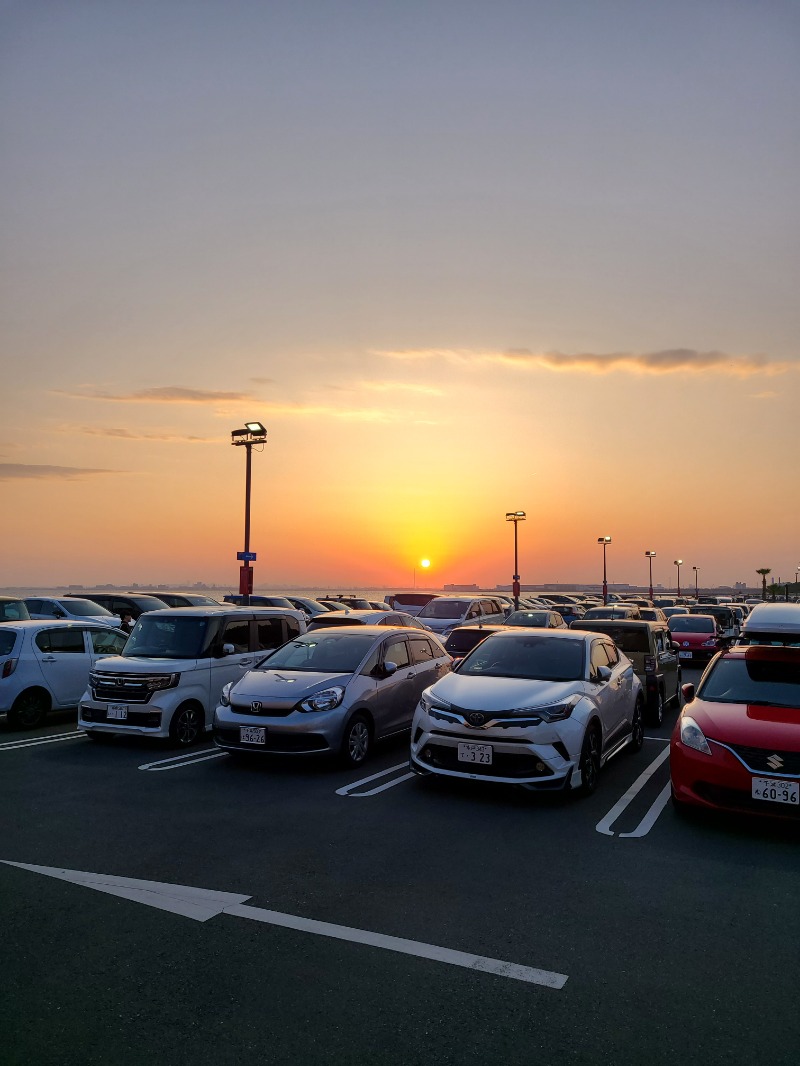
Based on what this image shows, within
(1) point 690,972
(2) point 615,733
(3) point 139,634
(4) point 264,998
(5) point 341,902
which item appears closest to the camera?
(4) point 264,998

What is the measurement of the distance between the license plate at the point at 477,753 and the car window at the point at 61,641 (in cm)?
771

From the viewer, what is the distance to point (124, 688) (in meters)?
10.8

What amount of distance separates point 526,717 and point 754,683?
2341 mm

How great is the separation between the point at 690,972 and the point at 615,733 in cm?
524

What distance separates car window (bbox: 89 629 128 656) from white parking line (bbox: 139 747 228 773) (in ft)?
12.5

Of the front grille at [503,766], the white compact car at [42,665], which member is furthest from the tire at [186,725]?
the front grille at [503,766]

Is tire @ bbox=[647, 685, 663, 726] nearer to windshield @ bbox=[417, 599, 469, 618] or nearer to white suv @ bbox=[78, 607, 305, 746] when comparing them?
white suv @ bbox=[78, 607, 305, 746]

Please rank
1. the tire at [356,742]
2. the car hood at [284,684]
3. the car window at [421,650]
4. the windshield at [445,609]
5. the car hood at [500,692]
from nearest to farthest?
1. the car hood at [500,692]
2. the tire at [356,742]
3. the car hood at [284,684]
4. the car window at [421,650]
5. the windshield at [445,609]

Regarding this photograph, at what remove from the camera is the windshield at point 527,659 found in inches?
355

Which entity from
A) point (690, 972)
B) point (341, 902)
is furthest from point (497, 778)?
point (690, 972)

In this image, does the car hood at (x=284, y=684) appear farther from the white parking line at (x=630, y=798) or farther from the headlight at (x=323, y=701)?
the white parking line at (x=630, y=798)

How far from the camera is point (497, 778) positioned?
306 inches

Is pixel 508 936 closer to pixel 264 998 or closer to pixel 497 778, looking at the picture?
pixel 264 998

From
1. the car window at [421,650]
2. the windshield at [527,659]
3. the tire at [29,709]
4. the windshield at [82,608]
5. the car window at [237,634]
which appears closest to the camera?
the windshield at [527,659]
